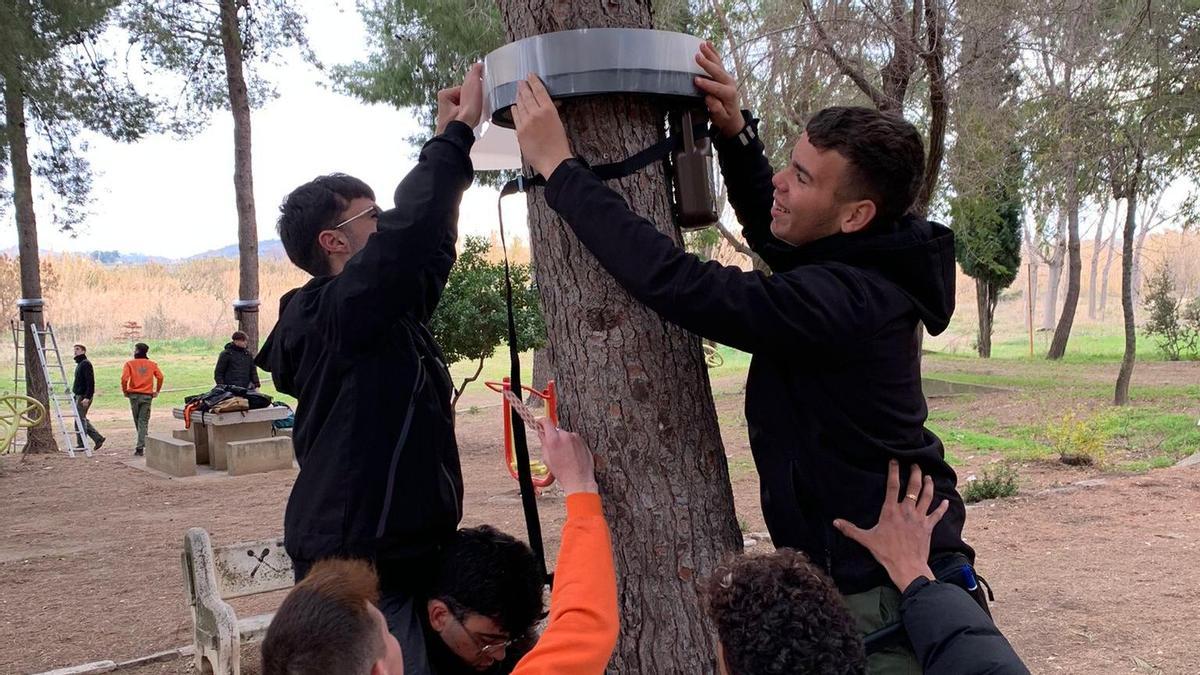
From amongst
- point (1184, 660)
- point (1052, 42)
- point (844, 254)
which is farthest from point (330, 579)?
point (1052, 42)

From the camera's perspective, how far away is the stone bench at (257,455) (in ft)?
42.2

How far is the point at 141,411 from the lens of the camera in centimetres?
1483

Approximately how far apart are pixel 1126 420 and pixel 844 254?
1256 centimetres

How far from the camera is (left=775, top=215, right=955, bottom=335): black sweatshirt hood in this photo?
1.87 meters

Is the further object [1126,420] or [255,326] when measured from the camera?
[255,326]

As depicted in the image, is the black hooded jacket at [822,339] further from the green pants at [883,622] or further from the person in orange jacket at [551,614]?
the person in orange jacket at [551,614]

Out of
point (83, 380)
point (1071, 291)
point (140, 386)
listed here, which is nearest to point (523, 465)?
point (140, 386)

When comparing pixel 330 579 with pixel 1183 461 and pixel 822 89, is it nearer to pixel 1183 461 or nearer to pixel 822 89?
pixel 822 89

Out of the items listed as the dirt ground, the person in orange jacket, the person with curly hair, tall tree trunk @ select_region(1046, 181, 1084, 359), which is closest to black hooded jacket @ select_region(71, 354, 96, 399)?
the dirt ground

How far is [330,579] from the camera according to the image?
1.57m

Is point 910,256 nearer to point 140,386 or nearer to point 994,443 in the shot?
point 994,443

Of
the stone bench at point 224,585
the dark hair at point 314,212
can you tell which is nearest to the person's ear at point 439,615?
the dark hair at point 314,212

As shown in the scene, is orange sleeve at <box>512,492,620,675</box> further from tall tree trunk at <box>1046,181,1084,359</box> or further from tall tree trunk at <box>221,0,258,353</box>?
tall tree trunk at <box>1046,181,1084,359</box>

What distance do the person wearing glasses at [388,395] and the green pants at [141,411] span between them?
13945mm
